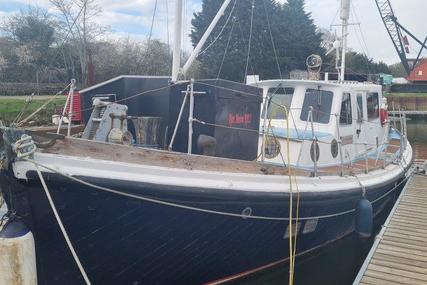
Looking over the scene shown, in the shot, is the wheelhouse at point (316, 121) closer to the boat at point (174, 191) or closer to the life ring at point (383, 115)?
the boat at point (174, 191)

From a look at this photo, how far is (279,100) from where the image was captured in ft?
29.1

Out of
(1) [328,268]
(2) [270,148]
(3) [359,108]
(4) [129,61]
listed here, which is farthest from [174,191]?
(4) [129,61]

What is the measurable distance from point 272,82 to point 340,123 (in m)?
1.56

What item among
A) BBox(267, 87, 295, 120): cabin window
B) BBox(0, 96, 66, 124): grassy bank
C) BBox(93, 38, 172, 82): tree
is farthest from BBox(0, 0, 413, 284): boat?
BBox(0, 96, 66, 124): grassy bank

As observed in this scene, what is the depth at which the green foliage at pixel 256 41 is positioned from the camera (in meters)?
33.5

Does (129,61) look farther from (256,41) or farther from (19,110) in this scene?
(256,41)

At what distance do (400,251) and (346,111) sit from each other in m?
3.04

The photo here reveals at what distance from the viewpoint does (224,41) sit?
1359 inches

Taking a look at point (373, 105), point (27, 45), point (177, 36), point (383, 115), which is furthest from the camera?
point (27, 45)

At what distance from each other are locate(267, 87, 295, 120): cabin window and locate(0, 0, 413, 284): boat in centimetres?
72

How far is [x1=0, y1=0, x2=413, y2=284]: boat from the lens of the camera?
4164mm

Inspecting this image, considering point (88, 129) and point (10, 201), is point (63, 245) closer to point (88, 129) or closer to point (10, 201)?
point (10, 201)

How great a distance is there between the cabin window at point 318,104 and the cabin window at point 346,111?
0.94ft

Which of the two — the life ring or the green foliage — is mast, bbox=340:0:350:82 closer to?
the life ring
